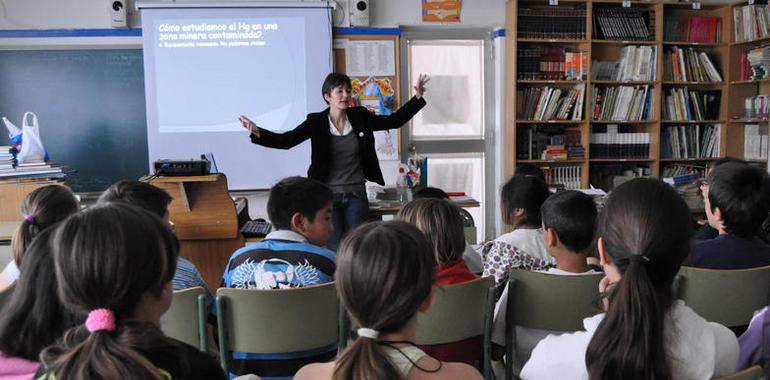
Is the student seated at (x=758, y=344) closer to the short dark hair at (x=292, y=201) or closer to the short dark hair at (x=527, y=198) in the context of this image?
the short dark hair at (x=527, y=198)

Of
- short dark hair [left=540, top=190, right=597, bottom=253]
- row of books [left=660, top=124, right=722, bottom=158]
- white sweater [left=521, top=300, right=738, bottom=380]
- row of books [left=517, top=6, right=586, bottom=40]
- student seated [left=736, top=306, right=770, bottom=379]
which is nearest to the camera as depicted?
white sweater [left=521, top=300, right=738, bottom=380]

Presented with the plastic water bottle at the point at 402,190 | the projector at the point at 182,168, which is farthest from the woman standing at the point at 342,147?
the projector at the point at 182,168

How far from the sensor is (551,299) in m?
1.91

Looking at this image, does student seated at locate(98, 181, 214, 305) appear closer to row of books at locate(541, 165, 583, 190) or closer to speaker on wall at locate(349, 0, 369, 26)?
speaker on wall at locate(349, 0, 369, 26)

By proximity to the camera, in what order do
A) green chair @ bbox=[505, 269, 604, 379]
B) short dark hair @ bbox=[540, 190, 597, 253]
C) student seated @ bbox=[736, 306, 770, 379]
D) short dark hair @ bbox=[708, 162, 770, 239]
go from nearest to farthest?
student seated @ bbox=[736, 306, 770, 379], green chair @ bbox=[505, 269, 604, 379], short dark hair @ bbox=[540, 190, 597, 253], short dark hair @ bbox=[708, 162, 770, 239]

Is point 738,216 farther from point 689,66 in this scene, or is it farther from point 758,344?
point 689,66

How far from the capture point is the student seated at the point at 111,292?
3.00 ft

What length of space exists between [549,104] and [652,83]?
92cm

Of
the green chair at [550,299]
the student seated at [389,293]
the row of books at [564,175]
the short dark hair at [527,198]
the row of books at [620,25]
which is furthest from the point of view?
the row of books at [564,175]

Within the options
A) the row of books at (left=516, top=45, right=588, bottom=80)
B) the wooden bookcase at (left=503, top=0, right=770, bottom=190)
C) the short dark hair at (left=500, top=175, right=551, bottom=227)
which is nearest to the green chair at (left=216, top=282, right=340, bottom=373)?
the short dark hair at (left=500, top=175, right=551, bottom=227)

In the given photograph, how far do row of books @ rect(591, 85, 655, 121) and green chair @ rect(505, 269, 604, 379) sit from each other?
12.2 ft

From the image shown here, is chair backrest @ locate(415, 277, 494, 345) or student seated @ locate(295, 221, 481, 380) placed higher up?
student seated @ locate(295, 221, 481, 380)

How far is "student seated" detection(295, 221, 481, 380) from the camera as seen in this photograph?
42.5 inches

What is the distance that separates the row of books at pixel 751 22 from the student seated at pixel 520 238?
3665 millimetres
